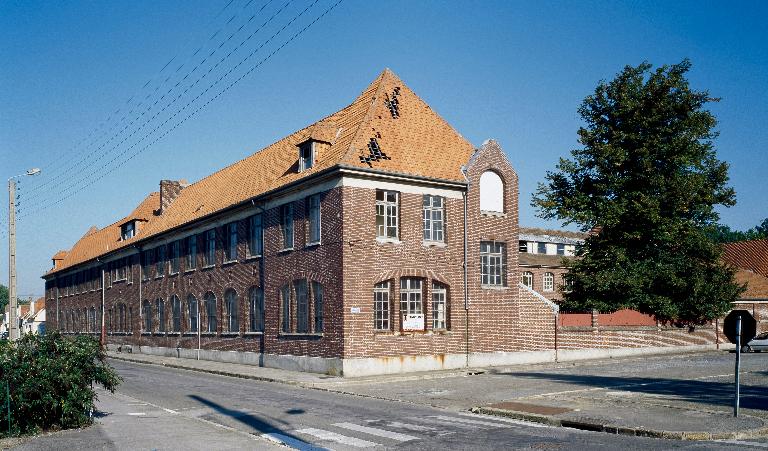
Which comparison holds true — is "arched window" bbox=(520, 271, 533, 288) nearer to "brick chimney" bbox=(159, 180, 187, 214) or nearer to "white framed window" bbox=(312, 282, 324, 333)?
"brick chimney" bbox=(159, 180, 187, 214)

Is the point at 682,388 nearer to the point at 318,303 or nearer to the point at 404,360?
the point at 404,360

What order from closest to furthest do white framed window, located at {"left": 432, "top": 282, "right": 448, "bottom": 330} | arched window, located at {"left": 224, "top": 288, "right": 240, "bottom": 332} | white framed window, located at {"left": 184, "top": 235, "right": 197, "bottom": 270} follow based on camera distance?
white framed window, located at {"left": 432, "top": 282, "right": 448, "bottom": 330} < arched window, located at {"left": 224, "top": 288, "right": 240, "bottom": 332} < white framed window, located at {"left": 184, "top": 235, "right": 197, "bottom": 270}

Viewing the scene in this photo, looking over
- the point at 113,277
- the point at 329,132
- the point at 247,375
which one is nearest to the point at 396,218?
the point at 329,132

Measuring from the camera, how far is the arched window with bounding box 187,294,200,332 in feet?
135

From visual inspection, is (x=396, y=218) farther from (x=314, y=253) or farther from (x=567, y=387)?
(x=567, y=387)

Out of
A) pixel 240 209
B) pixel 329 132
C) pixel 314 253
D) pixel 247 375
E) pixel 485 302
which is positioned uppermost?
pixel 329 132

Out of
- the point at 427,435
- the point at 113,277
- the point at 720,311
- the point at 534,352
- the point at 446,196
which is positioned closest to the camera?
the point at 427,435

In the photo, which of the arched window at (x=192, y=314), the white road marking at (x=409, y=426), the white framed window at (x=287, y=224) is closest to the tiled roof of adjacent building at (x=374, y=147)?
the white framed window at (x=287, y=224)

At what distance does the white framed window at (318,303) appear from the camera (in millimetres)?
28691

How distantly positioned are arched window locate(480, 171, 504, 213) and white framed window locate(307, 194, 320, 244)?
7.63 meters

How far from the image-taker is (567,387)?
71.2 ft

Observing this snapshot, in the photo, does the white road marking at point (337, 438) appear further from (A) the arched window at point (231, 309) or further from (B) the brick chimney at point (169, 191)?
(B) the brick chimney at point (169, 191)

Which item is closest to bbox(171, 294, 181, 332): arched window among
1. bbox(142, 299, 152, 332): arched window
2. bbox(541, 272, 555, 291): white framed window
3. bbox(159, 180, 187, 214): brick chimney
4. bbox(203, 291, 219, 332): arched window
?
bbox(142, 299, 152, 332): arched window

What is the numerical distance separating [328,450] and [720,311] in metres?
36.4
